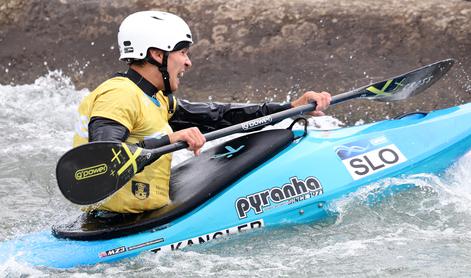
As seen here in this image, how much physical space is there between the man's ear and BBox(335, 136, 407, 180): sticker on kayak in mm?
1213

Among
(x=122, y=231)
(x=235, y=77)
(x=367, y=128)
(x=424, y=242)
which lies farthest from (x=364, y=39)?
(x=122, y=231)

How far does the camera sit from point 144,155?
453cm

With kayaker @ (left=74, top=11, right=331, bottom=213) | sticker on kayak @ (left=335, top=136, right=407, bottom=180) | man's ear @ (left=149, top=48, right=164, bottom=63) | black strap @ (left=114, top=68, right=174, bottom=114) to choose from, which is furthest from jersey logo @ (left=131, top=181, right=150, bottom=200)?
sticker on kayak @ (left=335, top=136, right=407, bottom=180)

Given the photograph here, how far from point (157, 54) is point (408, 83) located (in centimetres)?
201

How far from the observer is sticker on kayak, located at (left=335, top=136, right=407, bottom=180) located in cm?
524

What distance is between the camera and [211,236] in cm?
494

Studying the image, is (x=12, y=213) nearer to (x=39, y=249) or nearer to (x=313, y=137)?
(x=39, y=249)

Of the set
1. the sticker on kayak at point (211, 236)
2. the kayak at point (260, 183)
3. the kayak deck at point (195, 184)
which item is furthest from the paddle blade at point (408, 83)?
the sticker on kayak at point (211, 236)

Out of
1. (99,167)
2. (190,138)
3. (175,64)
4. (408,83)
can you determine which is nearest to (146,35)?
(175,64)

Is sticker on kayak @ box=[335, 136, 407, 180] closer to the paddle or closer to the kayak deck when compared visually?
the kayak deck

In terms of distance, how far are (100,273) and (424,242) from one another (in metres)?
1.82

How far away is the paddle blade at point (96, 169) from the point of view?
14.4 ft

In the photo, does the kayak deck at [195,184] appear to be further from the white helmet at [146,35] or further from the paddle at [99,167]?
the white helmet at [146,35]

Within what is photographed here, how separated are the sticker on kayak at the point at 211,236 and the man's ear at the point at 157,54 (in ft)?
3.36
